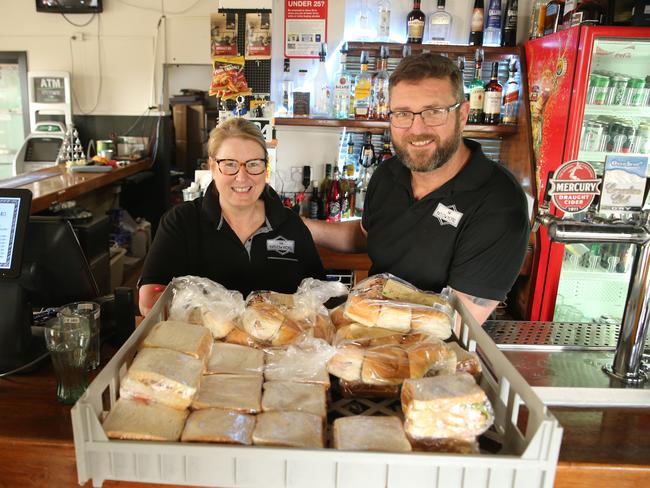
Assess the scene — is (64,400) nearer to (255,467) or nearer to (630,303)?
(255,467)

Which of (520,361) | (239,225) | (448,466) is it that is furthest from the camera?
(239,225)

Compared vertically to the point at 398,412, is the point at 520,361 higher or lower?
lower

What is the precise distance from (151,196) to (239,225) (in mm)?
4837

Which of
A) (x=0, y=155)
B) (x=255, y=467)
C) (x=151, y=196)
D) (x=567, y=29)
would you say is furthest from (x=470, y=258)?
(x=0, y=155)

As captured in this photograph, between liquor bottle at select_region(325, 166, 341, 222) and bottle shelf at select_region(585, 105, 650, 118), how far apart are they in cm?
167

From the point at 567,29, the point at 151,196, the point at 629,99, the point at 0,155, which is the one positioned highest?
the point at 567,29

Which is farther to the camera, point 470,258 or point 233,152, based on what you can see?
point 233,152

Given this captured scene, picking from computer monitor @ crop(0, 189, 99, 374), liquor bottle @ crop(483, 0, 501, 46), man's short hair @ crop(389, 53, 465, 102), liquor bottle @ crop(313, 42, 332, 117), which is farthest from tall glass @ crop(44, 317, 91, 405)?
liquor bottle @ crop(483, 0, 501, 46)

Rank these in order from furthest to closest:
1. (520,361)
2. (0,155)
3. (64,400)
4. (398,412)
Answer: (0,155) < (520,361) < (64,400) < (398,412)

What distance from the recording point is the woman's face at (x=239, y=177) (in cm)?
182

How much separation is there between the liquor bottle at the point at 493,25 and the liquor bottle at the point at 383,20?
0.71 meters

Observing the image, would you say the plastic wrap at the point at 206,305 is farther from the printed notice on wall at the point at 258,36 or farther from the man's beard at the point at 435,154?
the printed notice on wall at the point at 258,36

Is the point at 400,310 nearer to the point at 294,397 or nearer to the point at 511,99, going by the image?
the point at 294,397

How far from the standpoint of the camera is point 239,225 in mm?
1946
